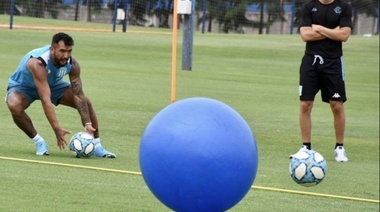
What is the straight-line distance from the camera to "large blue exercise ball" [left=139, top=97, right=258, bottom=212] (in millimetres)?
7477

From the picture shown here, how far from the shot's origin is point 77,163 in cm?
1140

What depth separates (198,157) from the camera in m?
7.46

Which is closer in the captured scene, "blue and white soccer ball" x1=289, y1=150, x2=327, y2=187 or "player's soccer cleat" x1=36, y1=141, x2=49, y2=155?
"blue and white soccer ball" x1=289, y1=150, x2=327, y2=187

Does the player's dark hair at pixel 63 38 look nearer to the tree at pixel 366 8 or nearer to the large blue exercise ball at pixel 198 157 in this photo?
the large blue exercise ball at pixel 198 157

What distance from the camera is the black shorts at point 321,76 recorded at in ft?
42.0

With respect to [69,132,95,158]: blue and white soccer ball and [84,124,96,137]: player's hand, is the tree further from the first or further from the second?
[69,132,95,158]: blue and white soccer ball

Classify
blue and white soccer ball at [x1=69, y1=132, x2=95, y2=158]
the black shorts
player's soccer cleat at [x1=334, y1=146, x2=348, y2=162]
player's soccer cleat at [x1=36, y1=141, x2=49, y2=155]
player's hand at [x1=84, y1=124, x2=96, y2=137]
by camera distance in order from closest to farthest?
blue and white soccer ball at [x1=69, y1=132, x2=95, y2=158] → player's soccer cleat at [x1=36, y1=141, x2=49, y2=155] → player's hand at [x1=84, y1=124, x2=96, y2=137] → the black shorts → player's soccer cleat at [x1=334, y1=146, x2=348, y2=162]

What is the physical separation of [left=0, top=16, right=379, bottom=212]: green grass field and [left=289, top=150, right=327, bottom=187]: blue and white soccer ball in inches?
7.0

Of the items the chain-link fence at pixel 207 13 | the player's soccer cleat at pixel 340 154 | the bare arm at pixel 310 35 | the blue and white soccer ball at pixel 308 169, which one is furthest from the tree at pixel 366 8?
the blue and white soccer ball at pixel 308 169

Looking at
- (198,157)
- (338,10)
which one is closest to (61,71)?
(338,10)

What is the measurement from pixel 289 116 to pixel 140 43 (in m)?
15.2

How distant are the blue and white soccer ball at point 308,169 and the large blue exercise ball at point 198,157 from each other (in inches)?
92.7

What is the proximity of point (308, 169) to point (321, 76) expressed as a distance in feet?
10.0

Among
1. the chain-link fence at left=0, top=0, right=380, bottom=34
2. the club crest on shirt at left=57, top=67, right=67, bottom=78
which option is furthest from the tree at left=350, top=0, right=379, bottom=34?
the club crest on shirt at left=57, top=67, right=67, bottom=78
